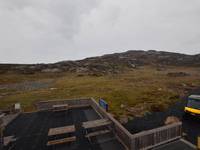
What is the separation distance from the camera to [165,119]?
1449cm

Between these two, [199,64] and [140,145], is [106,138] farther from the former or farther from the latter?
[199,64]

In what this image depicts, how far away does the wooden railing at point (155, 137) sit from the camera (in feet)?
25.2

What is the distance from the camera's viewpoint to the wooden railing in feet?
25.2

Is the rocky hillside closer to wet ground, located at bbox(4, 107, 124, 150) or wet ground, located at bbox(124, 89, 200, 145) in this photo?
wet ground, located at bbox(124, 89, 200, 145)

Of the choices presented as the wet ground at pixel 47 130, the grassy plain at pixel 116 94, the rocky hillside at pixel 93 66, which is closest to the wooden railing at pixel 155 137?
the wet ground at pixel 47 130

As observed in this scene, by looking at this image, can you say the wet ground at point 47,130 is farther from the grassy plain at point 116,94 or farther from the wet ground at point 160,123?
the grassy plain at point 116,94

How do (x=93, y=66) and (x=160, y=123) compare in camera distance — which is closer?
(x=160, y=123)

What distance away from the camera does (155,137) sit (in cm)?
827

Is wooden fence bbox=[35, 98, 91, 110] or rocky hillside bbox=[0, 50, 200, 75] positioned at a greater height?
rocky hillside bbox=[0, 50, 200, 75]

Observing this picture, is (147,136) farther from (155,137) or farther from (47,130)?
(47,130)

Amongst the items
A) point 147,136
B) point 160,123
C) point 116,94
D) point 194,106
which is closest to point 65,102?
point 160,123

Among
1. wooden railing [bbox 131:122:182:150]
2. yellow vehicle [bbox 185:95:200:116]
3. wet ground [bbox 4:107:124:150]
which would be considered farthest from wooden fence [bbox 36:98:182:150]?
yellow vehicle [bbox 185:95:200:116]

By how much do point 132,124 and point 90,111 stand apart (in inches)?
188

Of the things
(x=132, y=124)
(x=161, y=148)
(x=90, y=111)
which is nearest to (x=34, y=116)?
(x=90, y=111)
